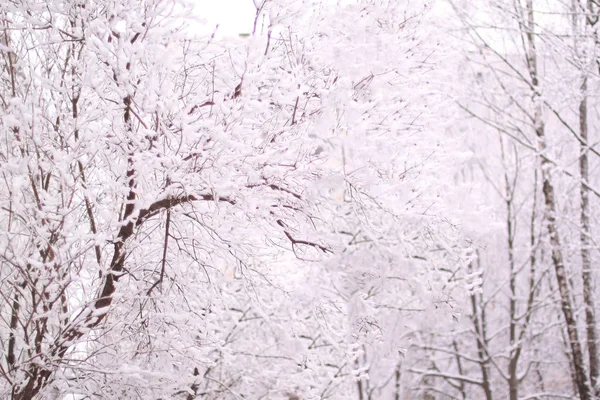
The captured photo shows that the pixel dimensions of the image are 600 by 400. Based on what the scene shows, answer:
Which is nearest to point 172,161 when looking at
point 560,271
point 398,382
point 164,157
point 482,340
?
point 164,157

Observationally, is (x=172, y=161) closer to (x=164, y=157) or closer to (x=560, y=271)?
(x=164, y=157)

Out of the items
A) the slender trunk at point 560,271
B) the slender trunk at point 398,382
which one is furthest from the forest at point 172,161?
the slender trunk at point 398,382

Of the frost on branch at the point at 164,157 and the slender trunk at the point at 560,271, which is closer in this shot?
the frost on branch at the point at 164,157

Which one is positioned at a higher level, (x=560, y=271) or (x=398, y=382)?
Result: (x=560, y=271)

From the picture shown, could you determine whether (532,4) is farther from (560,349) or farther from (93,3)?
(560,349)

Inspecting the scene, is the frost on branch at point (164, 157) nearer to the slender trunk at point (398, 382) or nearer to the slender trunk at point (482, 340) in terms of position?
the slender trunk at point (482, 340)

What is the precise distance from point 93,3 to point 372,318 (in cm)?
326

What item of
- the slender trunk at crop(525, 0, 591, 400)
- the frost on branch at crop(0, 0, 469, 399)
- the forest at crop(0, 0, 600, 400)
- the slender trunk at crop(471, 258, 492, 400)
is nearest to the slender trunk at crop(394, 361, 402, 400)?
the slender trunk at crop(471, 258, 492, 400)

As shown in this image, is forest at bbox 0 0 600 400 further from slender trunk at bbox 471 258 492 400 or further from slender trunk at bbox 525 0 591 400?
slender trunk at bbox 471 258 492 400

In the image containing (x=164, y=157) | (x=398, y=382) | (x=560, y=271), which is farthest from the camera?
(x=398, y=382)

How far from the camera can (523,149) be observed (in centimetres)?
1175

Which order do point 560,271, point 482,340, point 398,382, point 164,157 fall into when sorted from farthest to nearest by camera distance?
point 398,382
point 482,340
point 560,271
point 164,157

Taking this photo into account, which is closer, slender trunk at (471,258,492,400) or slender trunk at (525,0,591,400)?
slender trunk at (525,0,591,400)

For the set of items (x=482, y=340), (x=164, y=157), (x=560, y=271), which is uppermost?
(x=560, y=271)
